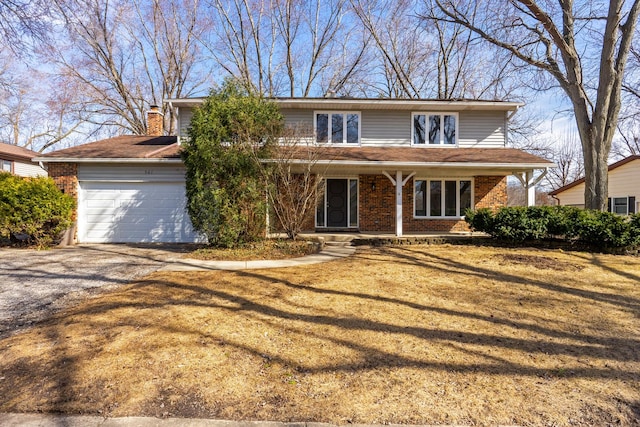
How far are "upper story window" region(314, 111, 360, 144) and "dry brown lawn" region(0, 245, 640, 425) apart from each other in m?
8.20

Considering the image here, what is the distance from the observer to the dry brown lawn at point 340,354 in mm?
2432

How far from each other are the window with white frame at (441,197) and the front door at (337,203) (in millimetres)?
2728

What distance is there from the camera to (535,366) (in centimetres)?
301

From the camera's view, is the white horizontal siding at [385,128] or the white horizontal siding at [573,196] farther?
the white horizontal siding at [573,196]

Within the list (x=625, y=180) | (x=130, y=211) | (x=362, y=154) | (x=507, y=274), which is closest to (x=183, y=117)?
(x=130, y=211)

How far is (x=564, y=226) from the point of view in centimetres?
914

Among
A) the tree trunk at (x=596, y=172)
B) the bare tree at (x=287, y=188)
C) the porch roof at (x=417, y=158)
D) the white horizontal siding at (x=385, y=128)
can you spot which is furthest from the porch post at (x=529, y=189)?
the bare tree at (x=287, y=188)

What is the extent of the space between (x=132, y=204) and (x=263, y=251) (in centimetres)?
524

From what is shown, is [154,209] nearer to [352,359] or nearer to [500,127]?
[352,359]

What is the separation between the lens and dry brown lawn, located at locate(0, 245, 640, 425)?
2.43 metres

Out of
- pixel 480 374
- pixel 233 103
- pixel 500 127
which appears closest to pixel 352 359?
pixel 480 374

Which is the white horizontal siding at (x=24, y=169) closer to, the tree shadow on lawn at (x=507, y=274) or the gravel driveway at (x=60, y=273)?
the gravel driveway at (x=60, y=273)

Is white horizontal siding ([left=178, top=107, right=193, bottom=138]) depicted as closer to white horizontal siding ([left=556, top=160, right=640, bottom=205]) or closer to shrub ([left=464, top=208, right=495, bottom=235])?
shrub ([left=464, top=208, right=495, bottom=235])

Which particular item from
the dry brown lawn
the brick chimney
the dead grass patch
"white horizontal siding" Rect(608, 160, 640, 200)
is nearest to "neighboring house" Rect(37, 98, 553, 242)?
the brick chimney
